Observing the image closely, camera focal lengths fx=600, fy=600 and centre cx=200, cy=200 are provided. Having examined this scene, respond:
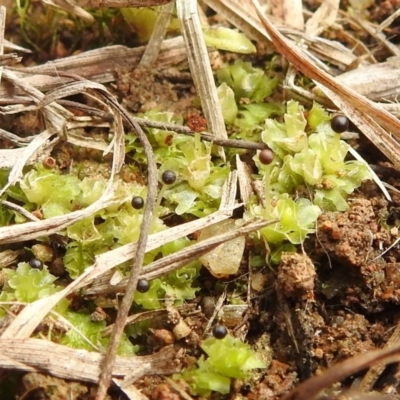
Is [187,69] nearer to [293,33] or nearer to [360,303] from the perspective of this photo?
[293,33]

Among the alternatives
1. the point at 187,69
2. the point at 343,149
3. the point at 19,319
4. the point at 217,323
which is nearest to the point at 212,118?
the point at 187,69

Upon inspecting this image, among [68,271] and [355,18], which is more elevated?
[355,18]

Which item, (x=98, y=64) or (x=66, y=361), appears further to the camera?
(x=98, y=64)

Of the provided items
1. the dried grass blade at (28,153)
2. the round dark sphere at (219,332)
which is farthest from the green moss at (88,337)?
the dried grass blade at (28,153)

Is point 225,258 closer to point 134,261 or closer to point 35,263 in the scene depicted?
point 134,261

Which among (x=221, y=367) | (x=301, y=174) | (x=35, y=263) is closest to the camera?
(x=221, y=367)

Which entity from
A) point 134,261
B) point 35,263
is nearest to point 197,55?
point 134,261

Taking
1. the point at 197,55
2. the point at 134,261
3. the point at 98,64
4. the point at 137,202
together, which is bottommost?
the point at 134,261

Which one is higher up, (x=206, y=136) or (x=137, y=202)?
(x=206, y=136)

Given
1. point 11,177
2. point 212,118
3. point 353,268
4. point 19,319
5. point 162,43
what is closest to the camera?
point 19,319

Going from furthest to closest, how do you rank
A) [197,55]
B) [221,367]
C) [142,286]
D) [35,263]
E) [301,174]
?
[197,55] < [301,174] < [35,263] < [142,286] < [221,367]

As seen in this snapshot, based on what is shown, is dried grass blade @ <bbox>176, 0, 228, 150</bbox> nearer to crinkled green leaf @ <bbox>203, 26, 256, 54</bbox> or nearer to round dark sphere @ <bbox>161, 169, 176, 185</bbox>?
crinkled green leaf @ <bbox>203, 26, 256, 54</bbox>
